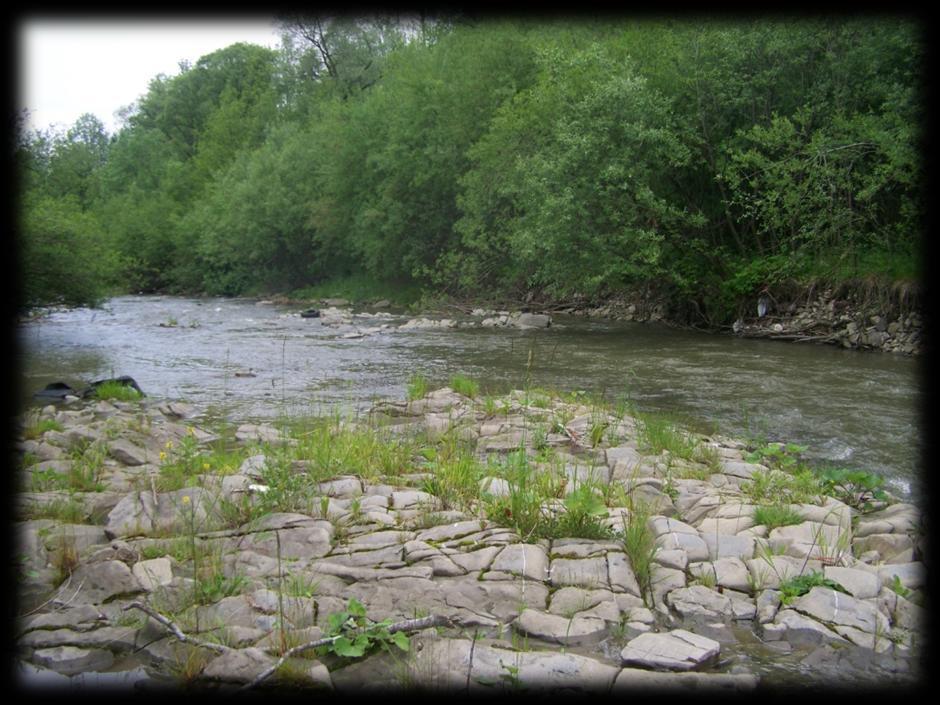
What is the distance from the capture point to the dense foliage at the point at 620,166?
A: 620 inches

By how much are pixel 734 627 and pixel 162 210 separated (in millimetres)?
55513

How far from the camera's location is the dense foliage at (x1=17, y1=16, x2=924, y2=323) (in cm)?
1574

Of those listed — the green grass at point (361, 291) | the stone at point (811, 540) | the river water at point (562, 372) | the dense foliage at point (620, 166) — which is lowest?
the river water at point (562, 372)

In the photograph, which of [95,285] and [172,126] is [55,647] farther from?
[172,126]

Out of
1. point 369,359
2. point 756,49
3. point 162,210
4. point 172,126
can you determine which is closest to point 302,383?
point 369,359

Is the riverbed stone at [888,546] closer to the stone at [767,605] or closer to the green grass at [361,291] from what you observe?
the stone at [767,605]

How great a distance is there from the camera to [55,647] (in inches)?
125

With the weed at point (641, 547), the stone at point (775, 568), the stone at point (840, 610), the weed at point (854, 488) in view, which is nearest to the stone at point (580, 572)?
the weed at point (641, 547)

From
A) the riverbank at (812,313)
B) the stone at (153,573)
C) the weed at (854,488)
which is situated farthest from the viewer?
the riverbank at (812,313)

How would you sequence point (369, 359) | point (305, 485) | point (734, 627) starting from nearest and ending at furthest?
point (734, 627) → point (305, 485) → point (369, 359)

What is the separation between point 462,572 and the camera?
3.93 meters

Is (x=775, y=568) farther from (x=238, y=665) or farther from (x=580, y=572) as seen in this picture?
(x=238, y=665)

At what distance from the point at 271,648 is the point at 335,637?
0.88 feet

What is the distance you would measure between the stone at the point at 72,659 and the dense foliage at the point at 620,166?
49.0 ft
